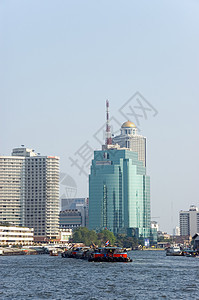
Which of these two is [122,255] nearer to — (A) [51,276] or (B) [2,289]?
(A) [51,276]

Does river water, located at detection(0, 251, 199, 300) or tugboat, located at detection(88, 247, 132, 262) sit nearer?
river water, located at detection(0, 251, 199, 300)

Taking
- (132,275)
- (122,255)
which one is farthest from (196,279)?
(122,255)

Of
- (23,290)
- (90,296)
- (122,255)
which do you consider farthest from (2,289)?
(122,255)

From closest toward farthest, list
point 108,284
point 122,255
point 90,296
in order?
point 90,296 → point 108,284 → point 122,255

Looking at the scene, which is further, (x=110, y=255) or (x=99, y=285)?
(x=110, y=255)

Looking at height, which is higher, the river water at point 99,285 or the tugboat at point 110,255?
the tugboat at point 110,255

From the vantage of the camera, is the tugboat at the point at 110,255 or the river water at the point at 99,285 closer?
the river water at the point at 99,285

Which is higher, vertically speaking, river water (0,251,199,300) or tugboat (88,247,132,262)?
tugboat (88,247,132,262)

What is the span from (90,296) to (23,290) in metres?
13.2

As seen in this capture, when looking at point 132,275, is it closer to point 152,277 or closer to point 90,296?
point 152,277

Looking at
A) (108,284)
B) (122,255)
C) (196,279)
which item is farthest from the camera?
(122,255)

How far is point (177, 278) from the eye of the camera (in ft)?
426

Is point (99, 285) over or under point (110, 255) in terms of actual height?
under

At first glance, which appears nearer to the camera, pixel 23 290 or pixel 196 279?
pixel 23 290
